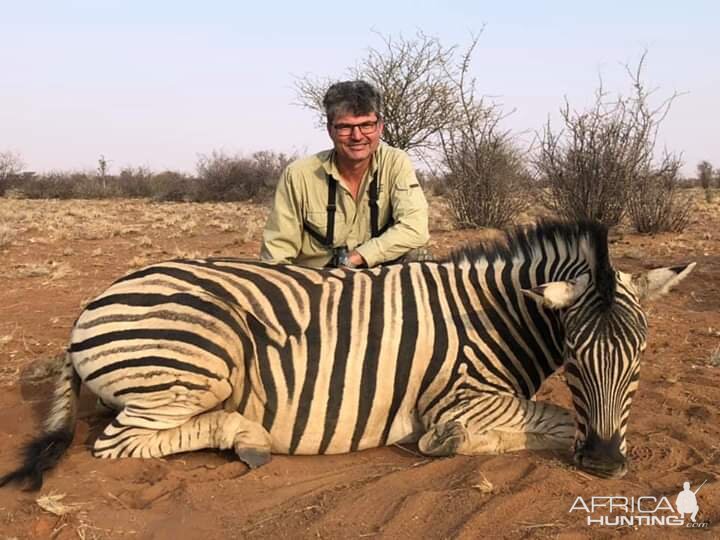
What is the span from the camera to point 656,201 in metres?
12.7

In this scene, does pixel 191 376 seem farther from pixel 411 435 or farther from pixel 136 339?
pixel 411 435

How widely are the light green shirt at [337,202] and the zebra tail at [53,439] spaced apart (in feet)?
4.91

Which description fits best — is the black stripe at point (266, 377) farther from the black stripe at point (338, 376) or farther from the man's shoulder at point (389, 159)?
the man's shoulder at point (389, 159)

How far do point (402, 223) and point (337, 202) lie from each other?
50cm

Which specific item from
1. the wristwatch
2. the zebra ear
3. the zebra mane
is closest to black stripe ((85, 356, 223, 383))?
the wristwatch

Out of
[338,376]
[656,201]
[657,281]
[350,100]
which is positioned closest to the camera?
[657,281]

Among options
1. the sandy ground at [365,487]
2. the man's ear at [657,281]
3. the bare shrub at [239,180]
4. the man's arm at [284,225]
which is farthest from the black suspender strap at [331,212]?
the bare shrub at [239,180]

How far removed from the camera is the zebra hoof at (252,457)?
3209mm

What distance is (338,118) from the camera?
422cm

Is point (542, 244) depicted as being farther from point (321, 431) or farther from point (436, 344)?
point (321, 431)

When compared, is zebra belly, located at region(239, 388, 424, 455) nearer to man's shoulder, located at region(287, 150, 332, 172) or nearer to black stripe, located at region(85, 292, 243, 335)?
black stripe, located at region(85, 292, 243, 335)

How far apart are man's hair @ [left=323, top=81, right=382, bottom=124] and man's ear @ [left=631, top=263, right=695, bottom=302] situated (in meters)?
1.98

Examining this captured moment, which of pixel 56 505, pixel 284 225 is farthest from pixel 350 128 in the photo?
pixel 56 505

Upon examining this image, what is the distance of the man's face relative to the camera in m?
4.22
